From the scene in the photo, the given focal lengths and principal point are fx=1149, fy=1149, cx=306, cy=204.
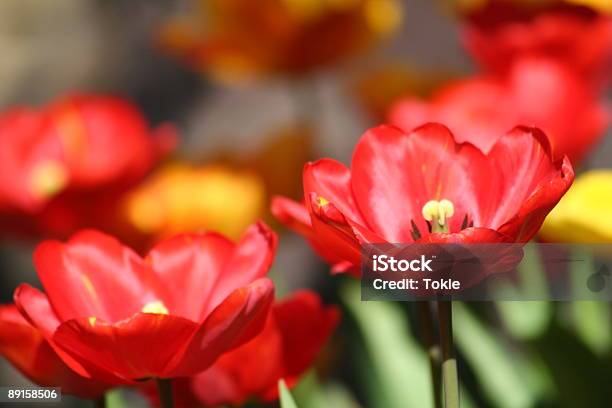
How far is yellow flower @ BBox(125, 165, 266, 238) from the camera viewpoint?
650 mm

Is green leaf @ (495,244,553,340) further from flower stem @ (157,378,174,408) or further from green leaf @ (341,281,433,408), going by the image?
flower stem @ (157,378,174,408)

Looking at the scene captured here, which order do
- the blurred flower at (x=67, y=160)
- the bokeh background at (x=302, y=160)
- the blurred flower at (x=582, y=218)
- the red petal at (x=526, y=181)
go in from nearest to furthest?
the red petal at (x=526, y=181) → the blurred flower at (x=582, y=218) → the bokeh background at (x=302, y=160) → the blurred flower at (x=67, y=160)

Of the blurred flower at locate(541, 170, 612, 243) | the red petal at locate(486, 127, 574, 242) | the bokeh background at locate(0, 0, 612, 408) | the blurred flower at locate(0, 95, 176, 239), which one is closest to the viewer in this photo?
the red petal at locate(486, 127, 574, 242)

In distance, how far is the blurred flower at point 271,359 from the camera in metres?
0.37

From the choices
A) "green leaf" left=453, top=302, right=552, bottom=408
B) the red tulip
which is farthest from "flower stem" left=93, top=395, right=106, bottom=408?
the red tulip

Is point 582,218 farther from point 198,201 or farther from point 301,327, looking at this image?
point 198,201

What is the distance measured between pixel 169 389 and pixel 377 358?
0.26 m

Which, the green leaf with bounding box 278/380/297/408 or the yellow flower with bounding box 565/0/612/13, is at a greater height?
the yellow flower with bounding box 565/0/612/13

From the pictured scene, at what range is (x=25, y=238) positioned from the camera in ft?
2.16

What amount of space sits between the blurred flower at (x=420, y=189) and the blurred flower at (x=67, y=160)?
32 centimetres

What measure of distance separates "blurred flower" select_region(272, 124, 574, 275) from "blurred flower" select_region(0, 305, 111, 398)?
79 mm

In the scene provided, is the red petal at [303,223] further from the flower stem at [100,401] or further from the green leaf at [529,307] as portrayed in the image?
the green leaf at [529,307]

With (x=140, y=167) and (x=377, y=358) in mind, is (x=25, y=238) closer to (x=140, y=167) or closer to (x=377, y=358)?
(x=140, y=167)

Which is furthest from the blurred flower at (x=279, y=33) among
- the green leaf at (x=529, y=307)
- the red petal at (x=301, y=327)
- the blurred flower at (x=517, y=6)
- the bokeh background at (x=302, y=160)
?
the red petal at (x=301, y=327)
